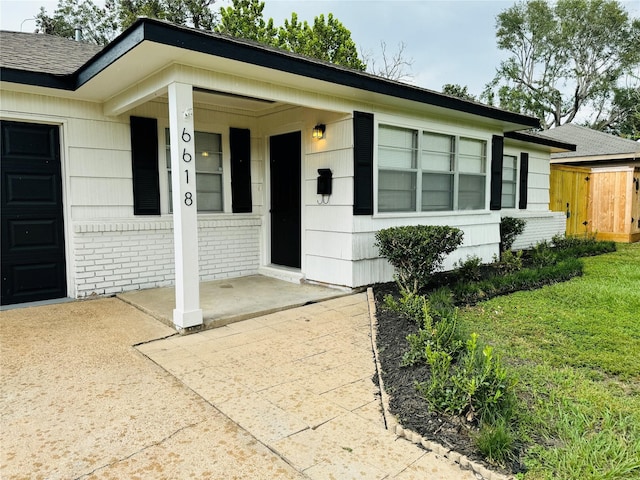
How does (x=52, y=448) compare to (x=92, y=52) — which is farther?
(x=92, y=52)

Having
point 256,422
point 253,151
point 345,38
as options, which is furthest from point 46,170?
point 345,38

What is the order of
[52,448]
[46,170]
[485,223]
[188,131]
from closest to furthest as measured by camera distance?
1. [52,448]
2. [188,131]
3. [46,170]
4. [485,223]

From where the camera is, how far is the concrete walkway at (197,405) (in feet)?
6.81

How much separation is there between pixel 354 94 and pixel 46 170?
381cm

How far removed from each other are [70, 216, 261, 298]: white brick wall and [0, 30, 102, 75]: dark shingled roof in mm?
1785

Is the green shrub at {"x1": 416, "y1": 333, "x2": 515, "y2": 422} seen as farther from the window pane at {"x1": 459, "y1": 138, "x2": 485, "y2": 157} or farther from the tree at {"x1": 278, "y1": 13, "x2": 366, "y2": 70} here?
the tree at {"x1": 278, "y1": 13, "x2": 366, "y2": 70}

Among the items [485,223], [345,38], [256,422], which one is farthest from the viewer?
[345,38]

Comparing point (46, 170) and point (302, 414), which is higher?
point (46, 170)

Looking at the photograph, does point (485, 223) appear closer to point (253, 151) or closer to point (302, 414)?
point (253, 151)

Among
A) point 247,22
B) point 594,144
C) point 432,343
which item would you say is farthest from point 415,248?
point 247,22

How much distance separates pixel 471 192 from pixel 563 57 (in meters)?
26.4

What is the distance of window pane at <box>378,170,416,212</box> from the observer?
19.2 ft

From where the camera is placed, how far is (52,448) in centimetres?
220

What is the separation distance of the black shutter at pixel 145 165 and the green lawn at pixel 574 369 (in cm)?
415
